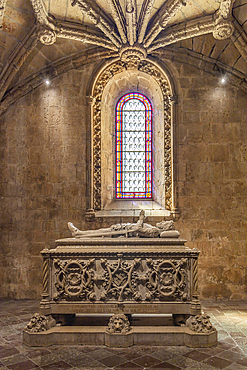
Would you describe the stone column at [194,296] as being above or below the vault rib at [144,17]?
below

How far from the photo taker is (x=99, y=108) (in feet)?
26.1

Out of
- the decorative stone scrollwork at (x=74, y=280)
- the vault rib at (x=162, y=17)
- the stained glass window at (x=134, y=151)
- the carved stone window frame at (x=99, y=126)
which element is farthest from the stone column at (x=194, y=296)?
the vault rib at (x=162, y=17)

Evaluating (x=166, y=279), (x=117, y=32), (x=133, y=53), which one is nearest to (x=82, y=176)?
(x=133, y=53)

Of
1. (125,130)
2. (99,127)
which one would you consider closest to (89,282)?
(99,127)

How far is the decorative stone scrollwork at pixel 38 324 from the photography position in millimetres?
4318

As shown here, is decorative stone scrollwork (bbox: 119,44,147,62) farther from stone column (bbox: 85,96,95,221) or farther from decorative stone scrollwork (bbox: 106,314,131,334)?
decorative stone scrollwork (bbox: 106,314,131,334)

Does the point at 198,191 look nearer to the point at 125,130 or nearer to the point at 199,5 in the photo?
the point at 125,130

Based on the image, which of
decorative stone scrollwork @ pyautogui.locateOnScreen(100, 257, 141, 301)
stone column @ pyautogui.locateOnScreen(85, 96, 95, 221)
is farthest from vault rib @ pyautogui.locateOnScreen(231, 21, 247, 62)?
decorative stone scrollwork @ pyautogui.locateOnScreen(100, 257, 141, 301)

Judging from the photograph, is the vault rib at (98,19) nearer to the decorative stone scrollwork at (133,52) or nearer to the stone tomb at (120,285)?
the decorative stone scrollwork at (133,52)

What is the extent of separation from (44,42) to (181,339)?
19.7ft

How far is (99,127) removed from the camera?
7.92 metres

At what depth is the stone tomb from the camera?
452cm

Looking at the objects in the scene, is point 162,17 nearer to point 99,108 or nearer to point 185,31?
point 185,31

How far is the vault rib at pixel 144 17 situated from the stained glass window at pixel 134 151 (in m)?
1.84
